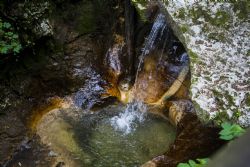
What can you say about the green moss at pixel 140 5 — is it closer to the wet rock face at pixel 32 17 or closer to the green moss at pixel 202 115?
the wet rock face at pixel 32 17

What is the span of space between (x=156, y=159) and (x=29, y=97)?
6.94 ft

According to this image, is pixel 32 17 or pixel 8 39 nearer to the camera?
pixel 8 39

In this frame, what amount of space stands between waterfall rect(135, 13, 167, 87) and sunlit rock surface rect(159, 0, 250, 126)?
2.13 feet

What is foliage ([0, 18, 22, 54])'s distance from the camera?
4.34 meters

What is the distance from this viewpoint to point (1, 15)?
171 inches

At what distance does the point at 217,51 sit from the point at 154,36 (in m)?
1.30

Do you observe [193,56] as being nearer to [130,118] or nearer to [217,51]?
[217,51]

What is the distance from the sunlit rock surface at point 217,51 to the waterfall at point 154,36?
0.65m

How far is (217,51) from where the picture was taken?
13.0 ft

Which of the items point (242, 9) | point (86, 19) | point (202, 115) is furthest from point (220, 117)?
point (86, 19)

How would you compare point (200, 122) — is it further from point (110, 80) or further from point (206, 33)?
point (110, 80)

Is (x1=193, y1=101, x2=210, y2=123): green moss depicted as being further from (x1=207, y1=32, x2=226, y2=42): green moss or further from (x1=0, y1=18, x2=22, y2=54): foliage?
(x1=0, y1=18, x2=22, y2=54): foliage

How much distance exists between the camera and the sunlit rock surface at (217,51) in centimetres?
367

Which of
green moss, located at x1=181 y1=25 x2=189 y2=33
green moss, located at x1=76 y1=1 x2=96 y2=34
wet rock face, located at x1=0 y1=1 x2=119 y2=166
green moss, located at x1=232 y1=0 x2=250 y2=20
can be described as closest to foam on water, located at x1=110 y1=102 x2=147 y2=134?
wet rock face, located at x1=0 y1=1 x2=119 y2=166
